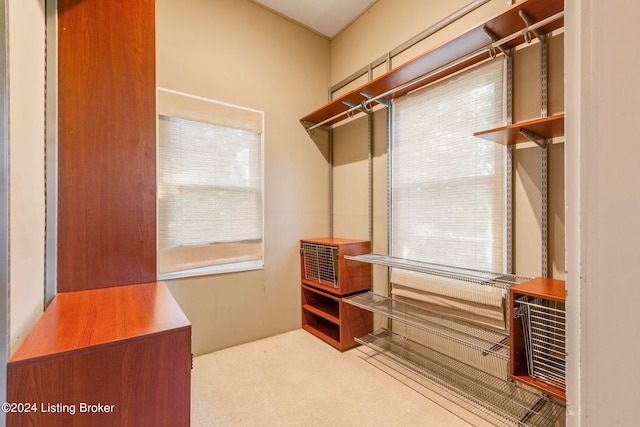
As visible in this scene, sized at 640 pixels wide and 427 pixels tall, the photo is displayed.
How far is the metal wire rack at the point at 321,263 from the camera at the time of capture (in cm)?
250

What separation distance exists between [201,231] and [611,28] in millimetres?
2379

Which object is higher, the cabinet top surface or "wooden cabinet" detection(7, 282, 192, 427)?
the cabinet top surface

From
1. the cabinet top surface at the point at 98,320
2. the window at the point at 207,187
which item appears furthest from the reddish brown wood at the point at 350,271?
the cabinet top surface at the point at 98,320

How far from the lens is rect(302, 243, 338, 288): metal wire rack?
8.21ft

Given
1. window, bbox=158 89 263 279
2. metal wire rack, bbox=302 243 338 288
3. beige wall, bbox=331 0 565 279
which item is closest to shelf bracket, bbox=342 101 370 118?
beige wall, bbox=331 0 565 279

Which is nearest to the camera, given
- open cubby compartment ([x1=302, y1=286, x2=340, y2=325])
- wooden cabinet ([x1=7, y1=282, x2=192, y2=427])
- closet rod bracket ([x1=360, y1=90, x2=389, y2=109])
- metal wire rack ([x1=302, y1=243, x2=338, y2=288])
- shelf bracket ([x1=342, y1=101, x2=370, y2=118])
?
wooden cabinet ([x1=7, y1=282, x2=192, y2=427])

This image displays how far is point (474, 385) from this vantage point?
5.95ft

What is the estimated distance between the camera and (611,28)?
34cm

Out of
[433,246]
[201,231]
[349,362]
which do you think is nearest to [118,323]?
[201,231]

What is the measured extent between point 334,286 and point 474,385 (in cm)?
118

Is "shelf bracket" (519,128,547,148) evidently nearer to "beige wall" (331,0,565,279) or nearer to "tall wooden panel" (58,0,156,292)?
"beige wall" (331,0,565,279)

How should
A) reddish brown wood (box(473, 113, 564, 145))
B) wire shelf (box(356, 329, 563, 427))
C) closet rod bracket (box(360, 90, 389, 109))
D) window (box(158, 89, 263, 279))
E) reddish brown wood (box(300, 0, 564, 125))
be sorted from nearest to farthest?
reddish brown wood (box(473, 113, 564, 145)), reddish brown wood (box(300, 0, 564, 125)), wire shelf (box(356, 329, 563, 427)), window (box(158, 89, 263, 279)), closet rod bracket (box(360, 90, 389, 109))

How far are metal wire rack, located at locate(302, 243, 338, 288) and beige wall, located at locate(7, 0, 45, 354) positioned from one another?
1.84 m

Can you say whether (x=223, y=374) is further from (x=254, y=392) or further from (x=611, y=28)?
(x=611, y=28)
